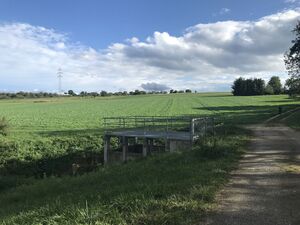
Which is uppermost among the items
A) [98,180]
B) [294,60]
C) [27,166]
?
[294,60]

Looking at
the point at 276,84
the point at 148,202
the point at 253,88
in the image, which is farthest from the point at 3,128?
the point at 276,84

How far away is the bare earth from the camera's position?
7070mm

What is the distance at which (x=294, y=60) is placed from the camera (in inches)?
2035

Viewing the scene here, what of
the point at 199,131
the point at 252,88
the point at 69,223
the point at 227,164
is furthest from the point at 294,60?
the point at 252,88

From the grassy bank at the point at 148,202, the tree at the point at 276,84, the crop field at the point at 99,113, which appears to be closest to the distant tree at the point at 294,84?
the crop field at the point at 99,113

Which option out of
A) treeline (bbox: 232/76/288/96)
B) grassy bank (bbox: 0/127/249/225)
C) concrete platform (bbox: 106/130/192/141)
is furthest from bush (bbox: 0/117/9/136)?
treeline (bbox: 232/76/288/96)

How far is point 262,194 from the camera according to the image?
8836 mm

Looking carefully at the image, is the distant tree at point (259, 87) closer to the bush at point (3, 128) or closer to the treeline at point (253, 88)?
the treeline at point (253, 88)

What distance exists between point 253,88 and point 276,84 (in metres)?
18.0

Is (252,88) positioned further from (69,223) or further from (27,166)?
(69,223)

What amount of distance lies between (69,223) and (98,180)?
6.73 metres

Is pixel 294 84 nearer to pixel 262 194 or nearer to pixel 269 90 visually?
pixel 262 194

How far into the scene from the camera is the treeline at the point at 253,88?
162 metres

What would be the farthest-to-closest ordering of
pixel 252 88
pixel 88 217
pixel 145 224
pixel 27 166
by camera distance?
pixel 252 88
pixel 27 166
pixel 88 217
pixel 145 224
